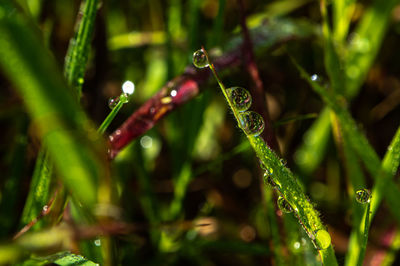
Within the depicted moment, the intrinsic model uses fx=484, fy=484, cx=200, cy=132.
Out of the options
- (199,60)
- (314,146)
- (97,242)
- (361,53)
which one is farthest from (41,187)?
(361,53)

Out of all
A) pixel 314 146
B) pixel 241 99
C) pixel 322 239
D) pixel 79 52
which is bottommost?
pixel 322 239

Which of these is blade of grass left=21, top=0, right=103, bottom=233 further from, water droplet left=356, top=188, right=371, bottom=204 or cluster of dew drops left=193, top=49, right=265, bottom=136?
water droplet left=356, top=188, right=371, bottom=204

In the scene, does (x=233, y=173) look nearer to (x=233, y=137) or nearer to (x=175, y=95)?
(x=233, y=137)

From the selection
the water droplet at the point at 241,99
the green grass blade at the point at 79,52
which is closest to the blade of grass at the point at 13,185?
the green grass blade at the point at 79,52

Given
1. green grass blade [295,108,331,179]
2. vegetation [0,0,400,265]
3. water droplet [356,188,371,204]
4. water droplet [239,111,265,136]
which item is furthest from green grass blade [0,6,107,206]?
green grass blade [295,108,331,179]

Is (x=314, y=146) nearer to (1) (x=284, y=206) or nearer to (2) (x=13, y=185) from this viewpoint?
(1) (x=284, y=206)

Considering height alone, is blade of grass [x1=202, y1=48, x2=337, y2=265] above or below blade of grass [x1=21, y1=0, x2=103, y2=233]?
below

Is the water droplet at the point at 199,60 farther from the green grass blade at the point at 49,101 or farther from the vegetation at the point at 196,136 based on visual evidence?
the green grass blade at the point at 49,101
